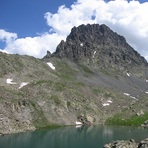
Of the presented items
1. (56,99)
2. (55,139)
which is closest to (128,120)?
(56,99)

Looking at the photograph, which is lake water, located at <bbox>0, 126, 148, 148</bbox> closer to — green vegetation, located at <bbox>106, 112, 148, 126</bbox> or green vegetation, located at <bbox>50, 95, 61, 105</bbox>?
green vegetation, located at <bbox>50, 95, 61, 105</bbox>

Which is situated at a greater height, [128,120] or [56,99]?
[56,99]

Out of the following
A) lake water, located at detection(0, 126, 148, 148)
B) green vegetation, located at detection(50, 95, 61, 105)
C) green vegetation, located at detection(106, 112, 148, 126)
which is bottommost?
lake water, located at detection(0, 126, 148, 148)

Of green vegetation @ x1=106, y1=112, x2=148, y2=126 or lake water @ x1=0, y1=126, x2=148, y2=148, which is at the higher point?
green vegetation @ x1=106, y1=112, x2=148, y2=126

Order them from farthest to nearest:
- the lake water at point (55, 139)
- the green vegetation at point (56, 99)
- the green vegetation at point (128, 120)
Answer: the green vegetation at point (56, 99) < the green vegetation at point (128, 120) < the lake water at point (55, 139)

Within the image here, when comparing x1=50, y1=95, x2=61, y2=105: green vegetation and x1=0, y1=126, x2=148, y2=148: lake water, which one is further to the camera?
x1=50, y1=95, x2=61, y2=105: green vegetation

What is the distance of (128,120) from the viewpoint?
603 feet

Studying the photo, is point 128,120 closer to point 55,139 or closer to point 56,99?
point 56,99

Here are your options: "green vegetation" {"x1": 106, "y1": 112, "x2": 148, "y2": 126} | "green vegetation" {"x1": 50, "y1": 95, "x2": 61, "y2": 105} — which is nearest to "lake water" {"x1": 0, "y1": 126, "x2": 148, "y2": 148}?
"green vegetation" {"x1": 50, "y1": 95, "x2": 61, "y2": 105}

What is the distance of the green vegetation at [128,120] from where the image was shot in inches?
7014

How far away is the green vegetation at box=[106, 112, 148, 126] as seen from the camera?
17815cm

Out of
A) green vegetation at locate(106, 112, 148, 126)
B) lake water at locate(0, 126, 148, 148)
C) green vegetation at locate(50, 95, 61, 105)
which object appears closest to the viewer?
lake water at locate(0, 126, 148, 148)

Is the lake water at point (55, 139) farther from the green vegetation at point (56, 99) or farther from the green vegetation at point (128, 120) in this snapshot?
the green vegetation at point (128, 120)

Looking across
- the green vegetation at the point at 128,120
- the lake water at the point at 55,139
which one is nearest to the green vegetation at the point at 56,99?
the green vegetation at the point at 128,120
